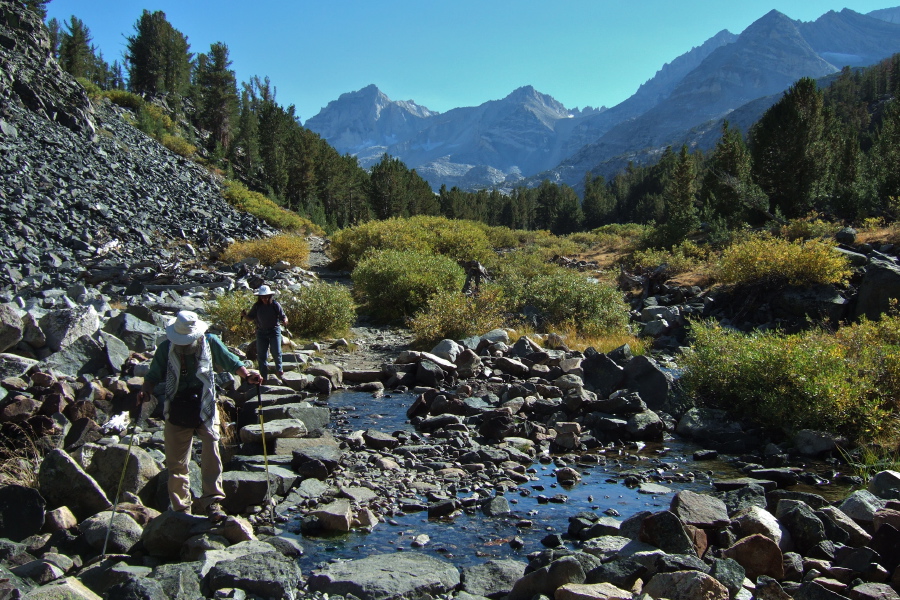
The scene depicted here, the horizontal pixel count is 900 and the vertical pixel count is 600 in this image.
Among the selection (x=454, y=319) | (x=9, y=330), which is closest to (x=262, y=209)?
(x=454, y=319)

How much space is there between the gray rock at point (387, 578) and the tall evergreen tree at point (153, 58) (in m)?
64.7

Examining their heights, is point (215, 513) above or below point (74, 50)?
below

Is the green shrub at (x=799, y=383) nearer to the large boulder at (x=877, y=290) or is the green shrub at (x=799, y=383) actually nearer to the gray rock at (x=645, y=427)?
the gray rock at (x=645, y=427)

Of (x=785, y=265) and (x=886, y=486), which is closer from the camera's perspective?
(x=886, y=486)

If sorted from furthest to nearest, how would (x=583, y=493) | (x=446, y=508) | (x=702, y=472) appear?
(x=702, y=472)
(x=583, y=493)
(x=446, y=508)

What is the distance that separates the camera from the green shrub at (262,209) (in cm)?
3597

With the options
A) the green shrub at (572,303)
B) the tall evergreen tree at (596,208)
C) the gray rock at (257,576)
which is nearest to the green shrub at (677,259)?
the green shrub at (572,303)

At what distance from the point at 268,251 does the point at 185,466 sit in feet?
67.7

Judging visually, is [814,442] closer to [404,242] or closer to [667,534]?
[667,534]

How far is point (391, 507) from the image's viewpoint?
625 centimetres

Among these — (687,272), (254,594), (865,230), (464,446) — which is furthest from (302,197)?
(254,594)

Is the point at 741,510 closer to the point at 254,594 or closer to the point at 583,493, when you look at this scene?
the point at 583,493

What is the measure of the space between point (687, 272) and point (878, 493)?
64.9 ft

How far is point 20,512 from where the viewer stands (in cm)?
529
